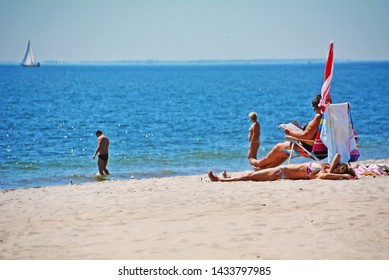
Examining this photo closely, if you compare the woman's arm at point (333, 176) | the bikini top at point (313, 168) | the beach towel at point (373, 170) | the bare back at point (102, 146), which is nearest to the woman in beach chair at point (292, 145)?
the bikini top at point (313, 168)

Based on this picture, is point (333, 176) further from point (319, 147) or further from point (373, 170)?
point (373, 170)

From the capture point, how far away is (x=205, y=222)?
6.78 m

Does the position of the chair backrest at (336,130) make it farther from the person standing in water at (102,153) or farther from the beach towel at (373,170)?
the person standing in water at (102,153)

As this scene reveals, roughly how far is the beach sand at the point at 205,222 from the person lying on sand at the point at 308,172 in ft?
0.73

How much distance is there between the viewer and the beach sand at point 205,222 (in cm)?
576

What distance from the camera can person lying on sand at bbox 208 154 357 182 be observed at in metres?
8.91

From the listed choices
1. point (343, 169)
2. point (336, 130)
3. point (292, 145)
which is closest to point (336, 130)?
point (336, 130)

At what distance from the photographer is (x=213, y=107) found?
3894 centimetres

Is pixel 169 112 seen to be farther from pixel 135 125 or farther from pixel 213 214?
pixel 213 214

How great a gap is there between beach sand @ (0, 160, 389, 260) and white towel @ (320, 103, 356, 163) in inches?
24.3

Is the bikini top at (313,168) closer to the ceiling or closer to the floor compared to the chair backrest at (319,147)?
closer to the floor

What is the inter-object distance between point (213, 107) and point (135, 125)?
12.0 metres

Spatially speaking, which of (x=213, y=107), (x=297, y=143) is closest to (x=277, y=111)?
(x=213, y=107)

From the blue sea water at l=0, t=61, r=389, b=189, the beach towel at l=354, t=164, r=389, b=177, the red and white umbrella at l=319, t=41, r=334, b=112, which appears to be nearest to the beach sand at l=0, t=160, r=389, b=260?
the beach towel at l=354, t=164, r=389, b=177
